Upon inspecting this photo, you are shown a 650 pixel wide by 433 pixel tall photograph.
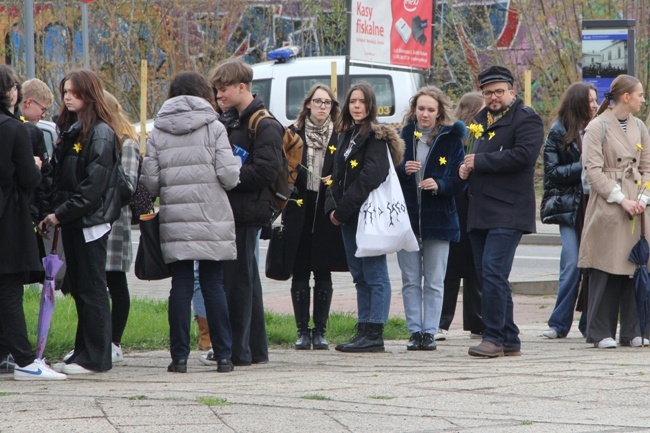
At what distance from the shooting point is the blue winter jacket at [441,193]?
907cm

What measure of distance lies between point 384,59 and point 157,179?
9086mm

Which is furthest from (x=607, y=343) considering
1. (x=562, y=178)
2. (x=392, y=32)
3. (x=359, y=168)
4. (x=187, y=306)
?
(x=392, y=32)

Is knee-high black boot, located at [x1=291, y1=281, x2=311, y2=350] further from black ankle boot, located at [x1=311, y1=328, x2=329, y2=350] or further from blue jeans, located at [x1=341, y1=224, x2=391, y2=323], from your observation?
blue jeans, located at [x1=341, y1=224, x2=391, y2=323]

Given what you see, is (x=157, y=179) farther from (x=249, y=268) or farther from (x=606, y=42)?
(x=606, y=42)

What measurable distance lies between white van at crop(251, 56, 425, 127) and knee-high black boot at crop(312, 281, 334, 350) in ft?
40.2

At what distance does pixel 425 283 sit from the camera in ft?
30.5

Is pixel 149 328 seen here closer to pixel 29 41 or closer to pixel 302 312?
pixel 302 312

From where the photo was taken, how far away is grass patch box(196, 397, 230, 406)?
621 cm

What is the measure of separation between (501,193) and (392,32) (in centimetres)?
857

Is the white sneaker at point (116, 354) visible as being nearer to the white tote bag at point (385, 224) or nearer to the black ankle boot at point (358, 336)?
the black ankle boot at point (358, 336)

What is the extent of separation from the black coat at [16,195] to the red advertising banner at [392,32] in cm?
870

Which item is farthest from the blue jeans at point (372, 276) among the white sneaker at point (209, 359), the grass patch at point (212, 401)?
the grass patch at point (212, 401)

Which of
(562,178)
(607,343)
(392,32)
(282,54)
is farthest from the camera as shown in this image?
(282,54)

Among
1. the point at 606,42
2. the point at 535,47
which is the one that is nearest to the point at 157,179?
the point at 606,42
